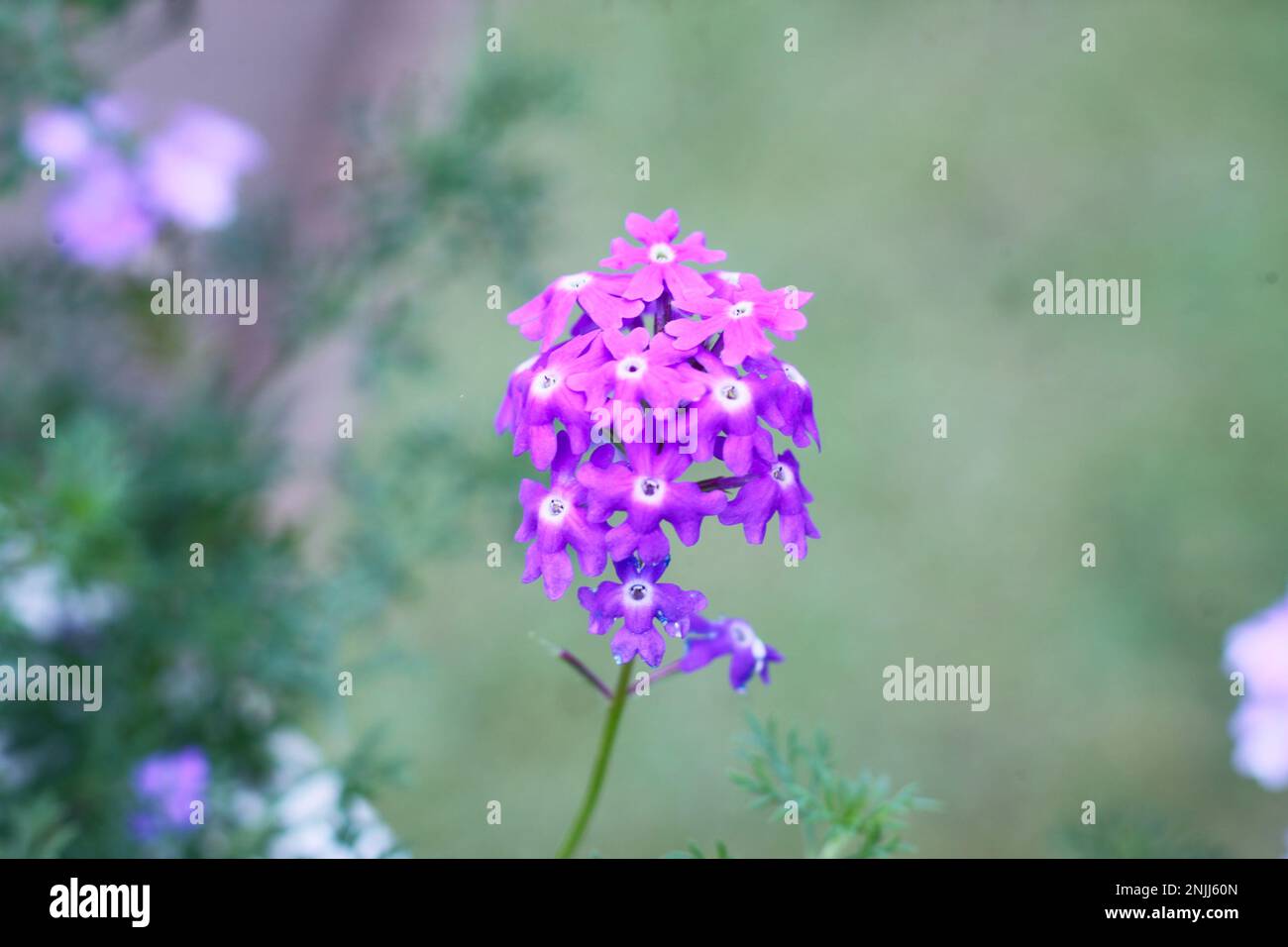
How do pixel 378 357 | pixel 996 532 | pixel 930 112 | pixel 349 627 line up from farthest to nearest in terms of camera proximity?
pixel 930 112, pixel 996 532, pixel 378 357, pixel 349 627

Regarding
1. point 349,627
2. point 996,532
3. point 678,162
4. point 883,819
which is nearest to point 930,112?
point 678,162

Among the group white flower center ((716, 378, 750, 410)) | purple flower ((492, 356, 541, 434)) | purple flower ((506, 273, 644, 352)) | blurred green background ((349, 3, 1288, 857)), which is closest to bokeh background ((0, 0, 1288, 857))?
blurred green background ((349, 3, 1288, 857))

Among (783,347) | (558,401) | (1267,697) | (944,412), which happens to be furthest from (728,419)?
(944,412)

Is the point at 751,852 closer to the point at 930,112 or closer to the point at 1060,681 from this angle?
the point at 1060,681

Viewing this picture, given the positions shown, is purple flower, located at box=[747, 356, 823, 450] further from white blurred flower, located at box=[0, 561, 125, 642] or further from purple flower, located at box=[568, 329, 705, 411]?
white blurred flower, located at box=[0, 561, 125, 642]

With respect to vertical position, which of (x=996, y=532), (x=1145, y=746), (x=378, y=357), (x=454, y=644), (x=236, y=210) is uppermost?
(x=236, y=210)

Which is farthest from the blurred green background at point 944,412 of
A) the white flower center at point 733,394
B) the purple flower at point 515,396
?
the white flower center at point 733,394
